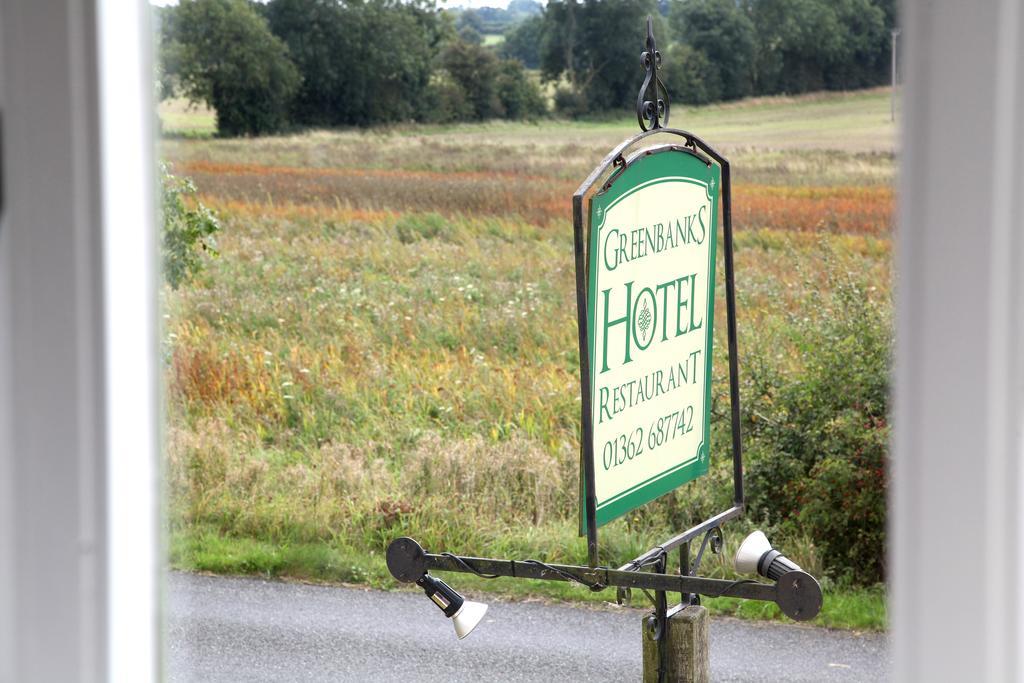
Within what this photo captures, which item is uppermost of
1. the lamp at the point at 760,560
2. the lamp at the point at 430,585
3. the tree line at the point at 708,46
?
the tree line at the point at 708,46

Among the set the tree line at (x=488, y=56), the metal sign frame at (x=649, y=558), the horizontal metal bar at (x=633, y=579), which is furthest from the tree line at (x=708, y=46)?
the horizontal metal bar at (x=633, y=579)

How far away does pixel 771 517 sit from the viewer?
1.50m

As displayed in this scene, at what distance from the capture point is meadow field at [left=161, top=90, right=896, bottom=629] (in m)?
1.55

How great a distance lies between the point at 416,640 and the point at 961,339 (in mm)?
1356

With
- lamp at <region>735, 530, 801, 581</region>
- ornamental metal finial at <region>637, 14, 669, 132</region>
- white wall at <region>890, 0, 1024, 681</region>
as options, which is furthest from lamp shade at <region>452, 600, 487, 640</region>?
white wall at <region>890, 0, 1024, 681</region>

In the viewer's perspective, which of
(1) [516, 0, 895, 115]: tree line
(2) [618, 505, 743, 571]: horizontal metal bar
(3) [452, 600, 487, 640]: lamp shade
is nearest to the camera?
(2) [618, 505, 743, 571]: horizontal metal bar

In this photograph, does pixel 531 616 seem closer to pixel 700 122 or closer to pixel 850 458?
pixel 850 458

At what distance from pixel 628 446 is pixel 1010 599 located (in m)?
0.80

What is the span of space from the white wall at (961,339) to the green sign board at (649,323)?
718 mm

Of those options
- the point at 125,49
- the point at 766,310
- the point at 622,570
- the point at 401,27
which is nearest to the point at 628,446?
the point at 622,570

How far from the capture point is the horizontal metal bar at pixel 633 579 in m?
1.09

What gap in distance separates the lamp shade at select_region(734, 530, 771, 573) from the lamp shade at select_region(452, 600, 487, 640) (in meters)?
0.36

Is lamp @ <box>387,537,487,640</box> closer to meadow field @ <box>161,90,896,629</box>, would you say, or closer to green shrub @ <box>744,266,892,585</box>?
meadow field @ <box>161,90,896,629</box>

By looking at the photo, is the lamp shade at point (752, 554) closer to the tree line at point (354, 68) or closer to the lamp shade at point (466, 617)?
the lamp shade at point (466, 617)
